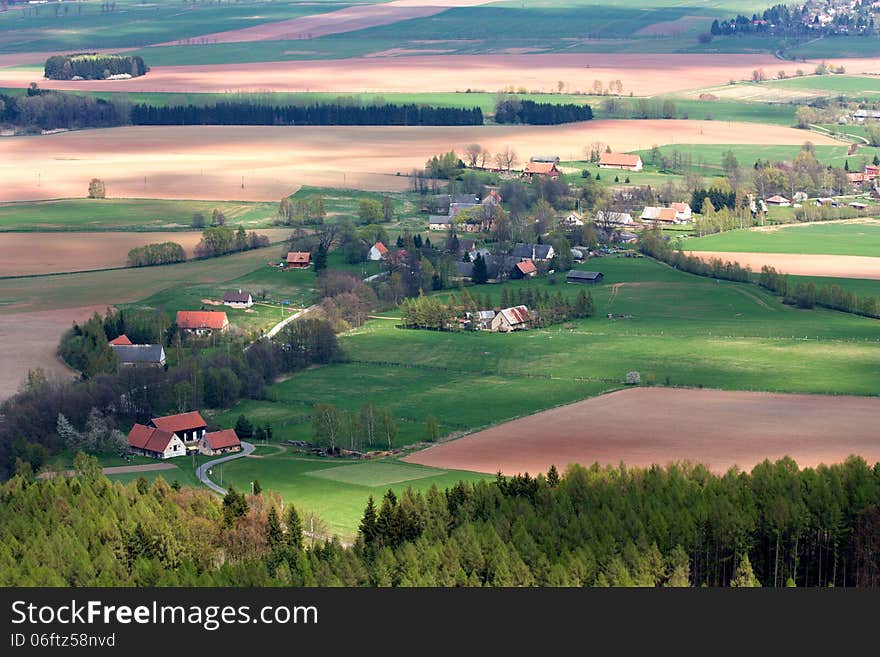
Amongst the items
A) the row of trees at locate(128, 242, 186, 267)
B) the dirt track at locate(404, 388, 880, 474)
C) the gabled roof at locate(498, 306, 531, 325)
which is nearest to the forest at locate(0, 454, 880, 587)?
the dirt track at locate(404, 388, 880, 474)

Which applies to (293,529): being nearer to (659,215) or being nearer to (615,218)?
(615,218)

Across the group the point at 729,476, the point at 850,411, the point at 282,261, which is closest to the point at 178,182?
the point at 282,261

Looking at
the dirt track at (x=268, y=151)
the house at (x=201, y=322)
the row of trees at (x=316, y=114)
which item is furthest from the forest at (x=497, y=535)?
the row of trees at (x=316, y=114)

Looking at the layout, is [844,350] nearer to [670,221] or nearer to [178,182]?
[670,221]

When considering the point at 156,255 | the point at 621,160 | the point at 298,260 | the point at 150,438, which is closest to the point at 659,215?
the point at 621,160

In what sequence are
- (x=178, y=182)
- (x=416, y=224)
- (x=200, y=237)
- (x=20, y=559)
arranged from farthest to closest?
1. (x=178, y=182)
2. (x=416, y=224)
3. (x=200, y=237)
4. (x=20, y=559)

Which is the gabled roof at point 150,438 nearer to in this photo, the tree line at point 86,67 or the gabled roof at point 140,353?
the gabled roof at point 140,353

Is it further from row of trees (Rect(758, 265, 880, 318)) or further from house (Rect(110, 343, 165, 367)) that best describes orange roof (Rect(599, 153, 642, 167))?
house (Rect(110, 343, 165, 367))
